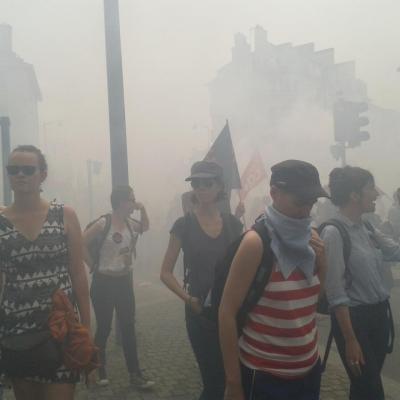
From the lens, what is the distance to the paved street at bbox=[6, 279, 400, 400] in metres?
3.98

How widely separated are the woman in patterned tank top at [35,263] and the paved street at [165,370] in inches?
70.6

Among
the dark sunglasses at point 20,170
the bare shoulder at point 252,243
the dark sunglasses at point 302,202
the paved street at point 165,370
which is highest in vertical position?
the dark sunglasses at point 20,170

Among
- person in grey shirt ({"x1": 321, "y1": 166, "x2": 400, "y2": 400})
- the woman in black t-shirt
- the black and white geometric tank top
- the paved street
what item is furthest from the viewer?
the paved street

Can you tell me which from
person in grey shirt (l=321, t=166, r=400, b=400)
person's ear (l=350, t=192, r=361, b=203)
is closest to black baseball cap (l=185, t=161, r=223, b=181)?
person in grey shirt (l=321, t=166, r=400, b=400)

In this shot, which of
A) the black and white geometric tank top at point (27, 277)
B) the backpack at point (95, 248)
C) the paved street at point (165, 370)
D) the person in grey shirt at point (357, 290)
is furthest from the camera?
the backpack at point (95, 248)

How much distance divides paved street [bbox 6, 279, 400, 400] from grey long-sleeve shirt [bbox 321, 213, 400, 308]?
157 centimetres

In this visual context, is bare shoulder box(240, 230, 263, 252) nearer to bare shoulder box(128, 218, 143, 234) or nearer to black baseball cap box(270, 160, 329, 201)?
black baseball cap box(270, 160, 329, 201)

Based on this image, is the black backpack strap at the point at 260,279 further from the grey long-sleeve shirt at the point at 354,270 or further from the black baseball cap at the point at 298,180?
the grey long-sleeve shirt at the point at 354,270

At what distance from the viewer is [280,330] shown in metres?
1.91

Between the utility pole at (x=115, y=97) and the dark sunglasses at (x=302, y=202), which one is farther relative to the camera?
the utility pole at (x=115, y=97)

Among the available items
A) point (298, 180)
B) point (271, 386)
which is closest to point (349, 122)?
point (298, 180)

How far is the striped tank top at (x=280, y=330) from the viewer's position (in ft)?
6.29

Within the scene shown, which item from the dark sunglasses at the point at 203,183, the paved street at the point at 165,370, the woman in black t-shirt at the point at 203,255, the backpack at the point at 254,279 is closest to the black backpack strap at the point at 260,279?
the backpack at the point at 254,279

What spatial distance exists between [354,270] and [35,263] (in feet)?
5.60
